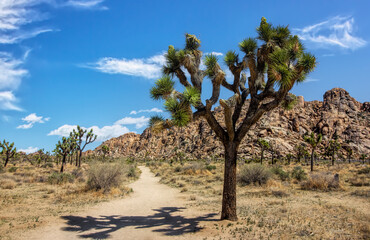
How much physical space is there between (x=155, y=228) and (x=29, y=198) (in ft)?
28.3

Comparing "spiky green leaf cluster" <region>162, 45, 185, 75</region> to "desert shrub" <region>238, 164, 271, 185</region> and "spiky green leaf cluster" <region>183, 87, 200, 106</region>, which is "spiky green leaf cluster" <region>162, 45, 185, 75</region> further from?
"desert shrub" <region>238, 164, 271, 185</region>

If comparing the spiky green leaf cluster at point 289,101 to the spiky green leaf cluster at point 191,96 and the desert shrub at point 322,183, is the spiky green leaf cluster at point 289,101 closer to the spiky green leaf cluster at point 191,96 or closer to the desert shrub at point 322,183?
the spiky green leaf cluster at point 191,96

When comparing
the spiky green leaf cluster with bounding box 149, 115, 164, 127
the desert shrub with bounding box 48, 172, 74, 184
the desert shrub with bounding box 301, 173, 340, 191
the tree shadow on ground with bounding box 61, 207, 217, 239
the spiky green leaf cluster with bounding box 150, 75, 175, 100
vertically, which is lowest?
the tree shadow on ground with bounding box 61, 207, 217, 239

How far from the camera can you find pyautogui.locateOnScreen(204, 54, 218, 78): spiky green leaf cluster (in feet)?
28.0

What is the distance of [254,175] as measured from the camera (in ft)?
55.3

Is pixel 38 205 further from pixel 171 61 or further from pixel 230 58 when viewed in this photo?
pixel 230 58

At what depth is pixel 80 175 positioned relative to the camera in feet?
69.1

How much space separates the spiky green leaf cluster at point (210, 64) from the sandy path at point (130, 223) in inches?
202

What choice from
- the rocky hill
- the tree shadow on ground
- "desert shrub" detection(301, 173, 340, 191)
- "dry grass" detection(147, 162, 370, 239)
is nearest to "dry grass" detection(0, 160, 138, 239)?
the tree shadow on ground

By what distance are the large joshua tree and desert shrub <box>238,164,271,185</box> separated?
28.8 feet

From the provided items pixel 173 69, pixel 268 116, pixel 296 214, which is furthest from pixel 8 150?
pixel 268 116

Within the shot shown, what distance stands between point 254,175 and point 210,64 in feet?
35.2

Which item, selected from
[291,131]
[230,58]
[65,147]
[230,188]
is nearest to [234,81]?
[230,58]

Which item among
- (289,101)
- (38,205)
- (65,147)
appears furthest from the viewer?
(65,147)
